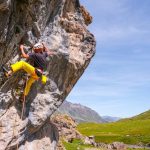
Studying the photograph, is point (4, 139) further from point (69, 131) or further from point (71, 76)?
point (69, 131)

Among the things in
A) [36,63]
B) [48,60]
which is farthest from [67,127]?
[36,63]

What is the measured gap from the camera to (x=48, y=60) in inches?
985

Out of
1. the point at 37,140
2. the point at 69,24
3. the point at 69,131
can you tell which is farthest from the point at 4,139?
the point at 69,131

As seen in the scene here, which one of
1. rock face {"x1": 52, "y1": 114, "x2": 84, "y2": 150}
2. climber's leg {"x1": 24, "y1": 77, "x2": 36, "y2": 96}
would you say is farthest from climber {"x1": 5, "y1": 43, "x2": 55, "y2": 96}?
rock face {"x1": 52, "y1": 114, "x2": 84, "y2": 150}

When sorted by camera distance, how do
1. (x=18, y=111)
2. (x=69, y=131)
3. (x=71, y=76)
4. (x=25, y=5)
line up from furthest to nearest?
1. (x=69, y=131)
2. (x=71, y=76)
3. (x=18, y=111)
4. (x=25, y=5)

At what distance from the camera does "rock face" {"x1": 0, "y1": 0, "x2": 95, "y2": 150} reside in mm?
20750

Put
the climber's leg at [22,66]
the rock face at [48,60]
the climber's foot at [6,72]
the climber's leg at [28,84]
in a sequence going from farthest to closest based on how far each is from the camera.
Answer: the climber's leg at [28,84], the rock face at [48,60], the climber's foot at [6,72], the climber's leg at [22,66]

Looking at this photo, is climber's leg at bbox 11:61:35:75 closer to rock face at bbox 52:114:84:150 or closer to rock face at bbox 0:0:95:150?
rock face at bbox 0:0:95:150

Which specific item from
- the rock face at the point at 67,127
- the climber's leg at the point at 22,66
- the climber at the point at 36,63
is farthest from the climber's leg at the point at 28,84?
the rock face at the point at 67,127

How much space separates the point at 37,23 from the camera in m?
22.2

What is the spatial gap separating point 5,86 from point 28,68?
256 centimetres

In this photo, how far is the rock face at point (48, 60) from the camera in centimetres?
2075

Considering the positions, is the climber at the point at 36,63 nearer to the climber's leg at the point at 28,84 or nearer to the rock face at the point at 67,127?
the climber's leg at the point at 28,84

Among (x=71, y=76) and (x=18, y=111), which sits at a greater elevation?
(x=71, y=76)
